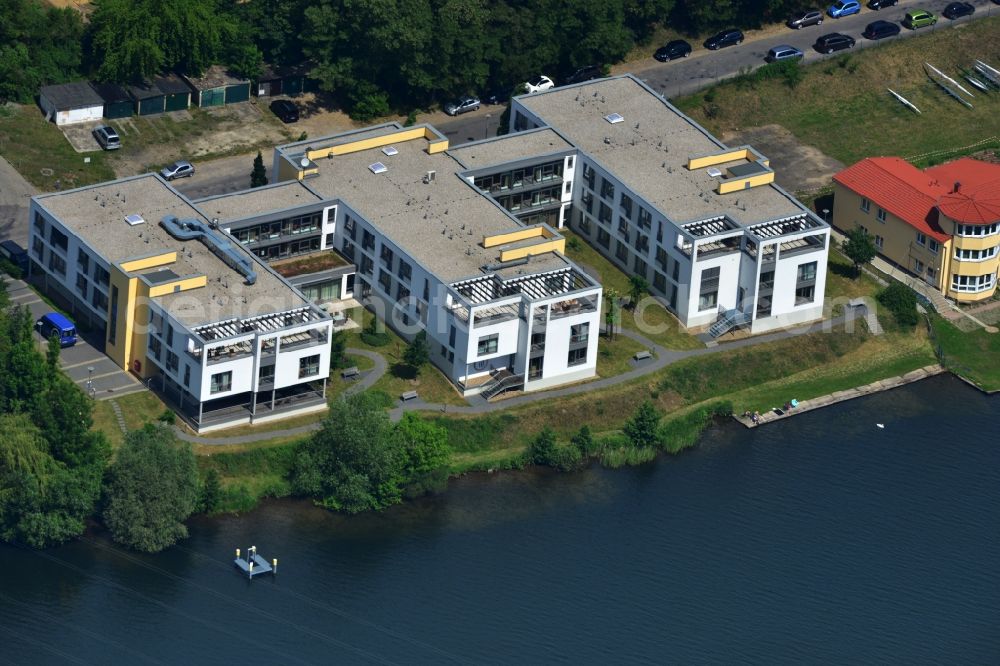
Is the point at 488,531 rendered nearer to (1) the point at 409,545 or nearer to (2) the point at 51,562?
(1) the point at 409,545

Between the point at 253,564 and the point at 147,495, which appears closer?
the point at 253,564

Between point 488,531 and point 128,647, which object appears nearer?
point 128,647

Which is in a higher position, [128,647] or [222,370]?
[222,370]

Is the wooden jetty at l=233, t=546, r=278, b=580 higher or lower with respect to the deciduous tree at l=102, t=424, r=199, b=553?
lower

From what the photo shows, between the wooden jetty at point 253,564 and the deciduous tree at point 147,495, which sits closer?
the wooden jetty at point 253,564

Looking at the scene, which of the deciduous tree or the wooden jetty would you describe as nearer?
the wooden jetty

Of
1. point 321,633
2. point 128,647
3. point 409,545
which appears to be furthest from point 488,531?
point 128,647

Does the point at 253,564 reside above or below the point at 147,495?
below

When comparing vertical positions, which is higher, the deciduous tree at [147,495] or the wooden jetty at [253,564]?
the deciduous tree at [147,495]
